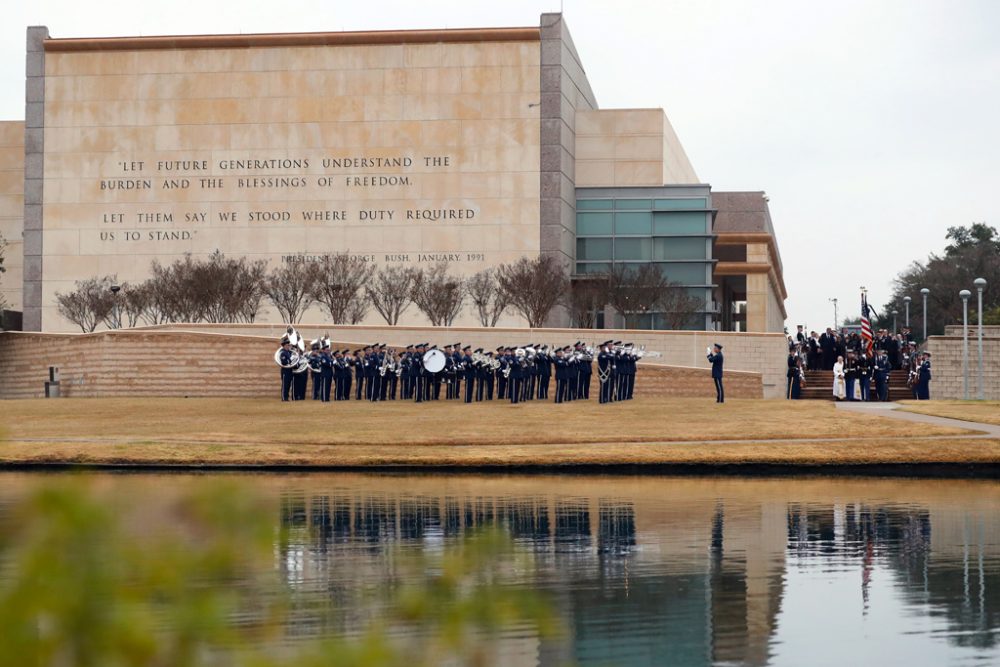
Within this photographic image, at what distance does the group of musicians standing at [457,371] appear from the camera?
44.9m

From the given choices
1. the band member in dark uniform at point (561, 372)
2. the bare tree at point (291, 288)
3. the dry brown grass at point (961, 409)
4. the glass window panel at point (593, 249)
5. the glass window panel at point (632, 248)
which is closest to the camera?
the dry brown grass at point (961, 409)

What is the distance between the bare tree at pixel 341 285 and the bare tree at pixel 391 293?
56 centimetres

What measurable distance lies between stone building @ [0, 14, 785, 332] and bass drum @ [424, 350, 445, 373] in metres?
24.8

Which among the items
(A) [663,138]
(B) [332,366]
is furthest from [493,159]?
(B) [332,366]

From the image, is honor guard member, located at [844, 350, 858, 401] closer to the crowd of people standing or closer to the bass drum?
the crowd of people standing

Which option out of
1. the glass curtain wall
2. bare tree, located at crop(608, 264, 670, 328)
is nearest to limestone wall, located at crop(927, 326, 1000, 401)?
bare tree, located at crop(608, 264, 670, 328)

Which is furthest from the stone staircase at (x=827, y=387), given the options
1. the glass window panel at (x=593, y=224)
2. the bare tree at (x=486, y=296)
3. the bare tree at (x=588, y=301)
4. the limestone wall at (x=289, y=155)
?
the glass window panel at (x=593, y=224)

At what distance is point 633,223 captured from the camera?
7388cm

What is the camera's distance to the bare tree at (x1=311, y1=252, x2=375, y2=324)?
6256 cm

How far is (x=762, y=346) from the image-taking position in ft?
178

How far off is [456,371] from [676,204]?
→ 3030cm

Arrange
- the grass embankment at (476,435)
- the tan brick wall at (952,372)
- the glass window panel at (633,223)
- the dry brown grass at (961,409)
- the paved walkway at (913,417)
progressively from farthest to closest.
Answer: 1. the glass window panel at (633,223)
2. the tan brick wall at (952,372)
3. the dry brown grass at (961,409)
4. the paved walkway at (913,417)
5. the grass embankment at (476,435)

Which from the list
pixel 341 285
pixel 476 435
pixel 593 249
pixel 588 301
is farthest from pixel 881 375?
pixel 593 249

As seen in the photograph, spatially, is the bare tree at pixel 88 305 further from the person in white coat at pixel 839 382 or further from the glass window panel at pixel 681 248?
the person in white coat at pixel 839 382
